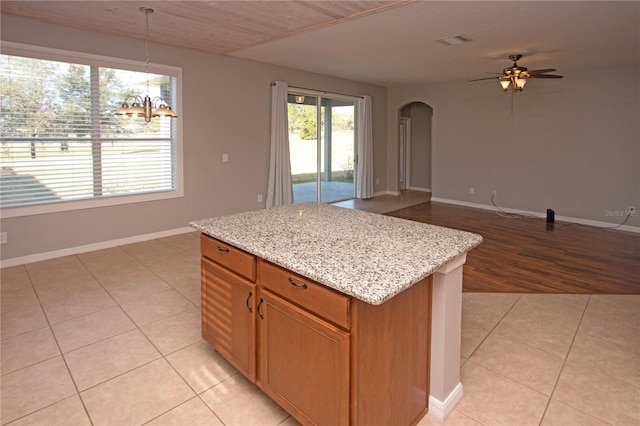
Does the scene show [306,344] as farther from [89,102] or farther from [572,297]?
[89,102]

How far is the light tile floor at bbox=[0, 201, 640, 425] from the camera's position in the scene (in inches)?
74.6

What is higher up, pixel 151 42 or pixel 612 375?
pixel 151 42

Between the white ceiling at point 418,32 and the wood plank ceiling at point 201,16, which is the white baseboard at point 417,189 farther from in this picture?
the wood plank ceiling at point 201,16

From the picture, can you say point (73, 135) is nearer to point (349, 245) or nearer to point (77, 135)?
point (77, 135)

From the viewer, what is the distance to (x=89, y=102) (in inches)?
173

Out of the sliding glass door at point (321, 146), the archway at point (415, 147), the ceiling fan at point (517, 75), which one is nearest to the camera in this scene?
the ceiling fan at point (517, 75)

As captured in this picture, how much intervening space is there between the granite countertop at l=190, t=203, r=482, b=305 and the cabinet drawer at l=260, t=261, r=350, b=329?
5cm

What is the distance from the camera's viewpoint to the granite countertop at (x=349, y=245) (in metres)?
1.43

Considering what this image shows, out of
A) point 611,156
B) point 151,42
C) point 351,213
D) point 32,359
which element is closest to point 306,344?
point 351,213

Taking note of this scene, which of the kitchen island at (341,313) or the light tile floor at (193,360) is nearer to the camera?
the kitchen island at (341,313)

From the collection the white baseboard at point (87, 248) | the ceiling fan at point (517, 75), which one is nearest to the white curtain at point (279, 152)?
the white baseboard at point (87, 248)

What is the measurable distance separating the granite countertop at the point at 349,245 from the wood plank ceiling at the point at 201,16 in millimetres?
2051

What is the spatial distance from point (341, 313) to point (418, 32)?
381 centimetres

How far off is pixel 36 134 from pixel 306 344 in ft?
13.6
